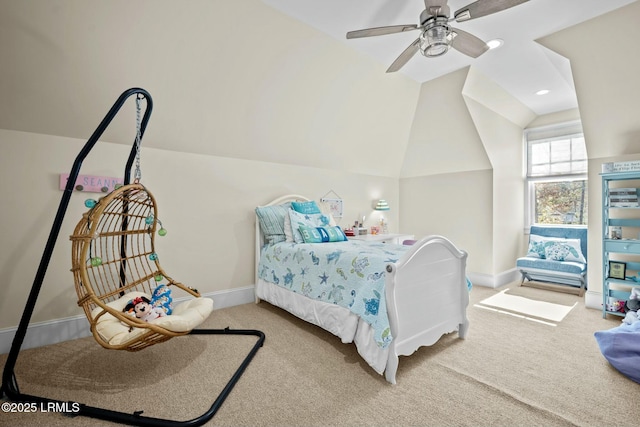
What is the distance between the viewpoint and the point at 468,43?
2246 millimetres

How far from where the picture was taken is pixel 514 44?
2.99m

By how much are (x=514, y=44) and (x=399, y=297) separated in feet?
9.14

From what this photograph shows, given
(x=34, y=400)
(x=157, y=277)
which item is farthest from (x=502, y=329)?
(x=34, y=400)

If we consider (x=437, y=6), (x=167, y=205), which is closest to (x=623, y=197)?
(x=437, y=6)

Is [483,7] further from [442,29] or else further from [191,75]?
[191,75]

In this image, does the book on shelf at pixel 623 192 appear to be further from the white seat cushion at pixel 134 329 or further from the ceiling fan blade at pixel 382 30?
the white seat cushion at pixel 134 329

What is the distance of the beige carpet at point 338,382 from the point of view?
63.1 inches

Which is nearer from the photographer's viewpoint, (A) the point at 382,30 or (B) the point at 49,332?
(A) the point at 382,30

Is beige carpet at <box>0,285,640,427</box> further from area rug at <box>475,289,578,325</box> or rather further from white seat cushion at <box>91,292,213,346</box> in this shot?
area rug at <box>475,289,578,325</box>

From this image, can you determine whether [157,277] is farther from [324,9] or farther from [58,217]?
[324,9]

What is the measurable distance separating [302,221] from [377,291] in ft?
4.81

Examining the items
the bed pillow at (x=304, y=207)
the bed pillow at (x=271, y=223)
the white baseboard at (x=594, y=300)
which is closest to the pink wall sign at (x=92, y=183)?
the bed pillow at (x=271, y=223)

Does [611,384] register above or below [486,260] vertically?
below

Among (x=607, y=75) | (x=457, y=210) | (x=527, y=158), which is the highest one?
(x=607, y=75)
